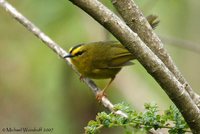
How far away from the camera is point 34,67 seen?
6438mm

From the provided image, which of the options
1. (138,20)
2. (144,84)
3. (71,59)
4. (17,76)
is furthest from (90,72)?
(138,20)

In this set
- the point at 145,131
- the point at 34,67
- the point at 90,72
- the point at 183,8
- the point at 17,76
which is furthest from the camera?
the point at 17,76

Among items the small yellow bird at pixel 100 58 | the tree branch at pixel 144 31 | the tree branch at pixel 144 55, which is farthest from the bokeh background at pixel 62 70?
the tree branch at pixel 144 55

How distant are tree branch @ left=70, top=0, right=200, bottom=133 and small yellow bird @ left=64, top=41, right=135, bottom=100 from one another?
9.19 feet

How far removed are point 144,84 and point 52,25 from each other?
1145mm

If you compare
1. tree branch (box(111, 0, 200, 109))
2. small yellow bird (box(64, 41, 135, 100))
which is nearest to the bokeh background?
small yellow bird (box(64, 41, 135, 100))

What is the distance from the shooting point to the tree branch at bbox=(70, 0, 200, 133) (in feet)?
7.36

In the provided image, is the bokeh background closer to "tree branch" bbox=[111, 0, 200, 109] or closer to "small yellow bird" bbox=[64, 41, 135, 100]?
"small yellow bird" bbox=[64, 41, 135, 100]

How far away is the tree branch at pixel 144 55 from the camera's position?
7.36 feet

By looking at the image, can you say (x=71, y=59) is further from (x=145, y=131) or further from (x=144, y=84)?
(x=145, y=131)

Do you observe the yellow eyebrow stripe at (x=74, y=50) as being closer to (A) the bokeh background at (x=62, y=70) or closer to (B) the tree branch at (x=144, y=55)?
(A) the bokeh background at (x=62, y=70)

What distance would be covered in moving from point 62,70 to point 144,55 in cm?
383

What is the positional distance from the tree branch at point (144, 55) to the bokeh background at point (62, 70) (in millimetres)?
2692

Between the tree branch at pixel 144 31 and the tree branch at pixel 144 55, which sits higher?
the tree branch at pixel 144 31
